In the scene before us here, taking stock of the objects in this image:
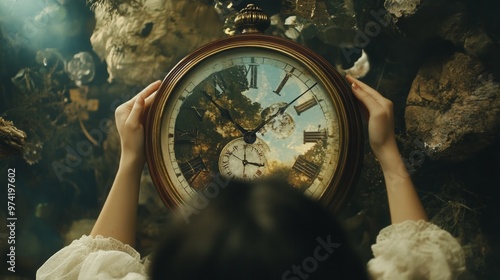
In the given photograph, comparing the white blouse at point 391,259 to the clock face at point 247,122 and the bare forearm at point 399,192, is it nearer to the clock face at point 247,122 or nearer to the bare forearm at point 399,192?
the bare forearm at point 399,192

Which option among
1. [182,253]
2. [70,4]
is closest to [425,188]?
[182,253]

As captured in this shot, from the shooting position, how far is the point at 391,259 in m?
0.88

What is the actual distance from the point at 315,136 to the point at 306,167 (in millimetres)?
70

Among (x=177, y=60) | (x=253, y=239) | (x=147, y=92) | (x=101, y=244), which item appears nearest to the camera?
(x=253, y=239)

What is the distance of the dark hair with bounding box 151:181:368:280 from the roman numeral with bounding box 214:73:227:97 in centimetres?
74

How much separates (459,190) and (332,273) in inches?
39.6

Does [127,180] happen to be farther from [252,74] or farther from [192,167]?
[252,74]

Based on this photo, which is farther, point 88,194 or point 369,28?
point 88,194

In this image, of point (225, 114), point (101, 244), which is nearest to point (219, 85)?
point (225, 114)

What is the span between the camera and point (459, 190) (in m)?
1.34

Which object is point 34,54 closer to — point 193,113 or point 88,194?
point 88,194

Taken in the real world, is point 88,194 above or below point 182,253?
above

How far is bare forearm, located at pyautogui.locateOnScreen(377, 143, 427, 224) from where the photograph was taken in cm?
104

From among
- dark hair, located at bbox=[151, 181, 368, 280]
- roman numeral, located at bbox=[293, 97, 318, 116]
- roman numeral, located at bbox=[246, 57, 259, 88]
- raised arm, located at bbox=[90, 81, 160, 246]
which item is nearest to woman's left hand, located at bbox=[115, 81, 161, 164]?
raised arm, located at bbox=[90, 81, 160, 246]
